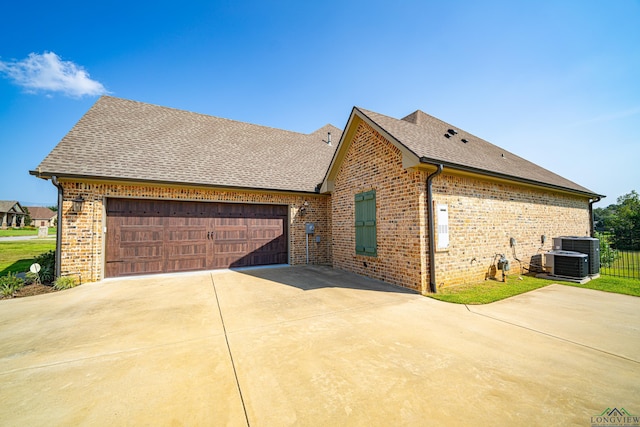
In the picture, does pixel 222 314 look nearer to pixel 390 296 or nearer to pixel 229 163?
pixel 390 296

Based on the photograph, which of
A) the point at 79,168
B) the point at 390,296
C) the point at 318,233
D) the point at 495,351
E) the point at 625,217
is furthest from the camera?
the point at 625,217

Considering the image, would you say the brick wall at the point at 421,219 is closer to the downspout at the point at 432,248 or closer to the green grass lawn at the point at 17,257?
the downspout at the point at 432,248

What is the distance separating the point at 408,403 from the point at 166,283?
6.87 meters

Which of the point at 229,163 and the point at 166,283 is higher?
the point at 229,163

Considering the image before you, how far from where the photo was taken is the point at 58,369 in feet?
9.08

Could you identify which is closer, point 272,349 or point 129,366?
point 129,366

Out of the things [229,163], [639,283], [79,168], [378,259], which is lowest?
[639,283]

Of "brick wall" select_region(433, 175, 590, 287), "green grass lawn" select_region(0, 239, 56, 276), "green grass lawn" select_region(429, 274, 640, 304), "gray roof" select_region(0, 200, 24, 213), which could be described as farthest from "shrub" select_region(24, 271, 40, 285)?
"gray roof" select_region(0, 200, 24, 213)

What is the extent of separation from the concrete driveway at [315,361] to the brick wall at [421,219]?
136 centimetres

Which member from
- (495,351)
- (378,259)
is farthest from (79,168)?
(495,351)

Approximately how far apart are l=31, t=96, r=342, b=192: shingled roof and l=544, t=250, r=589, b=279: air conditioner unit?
8411 mm

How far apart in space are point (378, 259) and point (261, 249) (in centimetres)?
460

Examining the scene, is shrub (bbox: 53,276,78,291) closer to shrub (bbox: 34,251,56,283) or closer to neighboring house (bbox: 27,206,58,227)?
shrub (bbox: 34,251,56,283)

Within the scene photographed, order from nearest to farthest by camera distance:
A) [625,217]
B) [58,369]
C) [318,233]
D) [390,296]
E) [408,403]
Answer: [408,403] < [58,369] < [390,296] < [318,233] < [625,217]
